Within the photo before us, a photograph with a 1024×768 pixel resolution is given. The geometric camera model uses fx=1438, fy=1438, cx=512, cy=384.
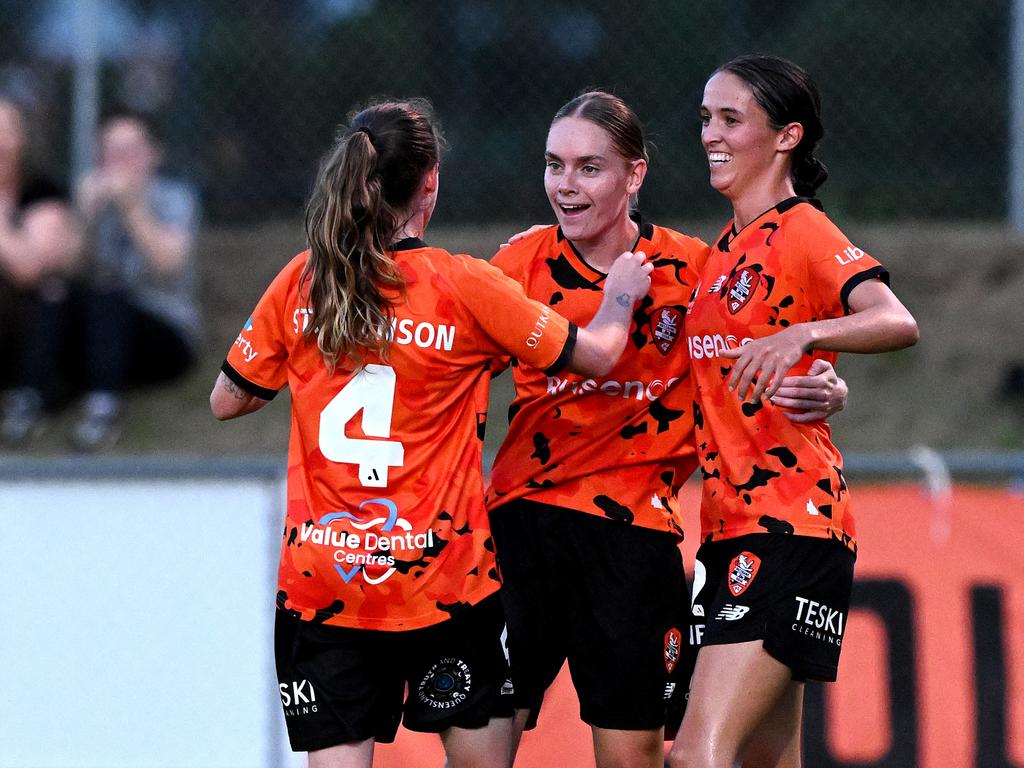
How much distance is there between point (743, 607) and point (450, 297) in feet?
3.66

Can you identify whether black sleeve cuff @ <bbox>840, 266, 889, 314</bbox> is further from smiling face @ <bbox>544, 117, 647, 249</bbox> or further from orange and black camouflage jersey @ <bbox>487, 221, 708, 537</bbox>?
smiling face @ <bbox>544, 117, 647, 249</bbox>

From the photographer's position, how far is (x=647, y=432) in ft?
13.5

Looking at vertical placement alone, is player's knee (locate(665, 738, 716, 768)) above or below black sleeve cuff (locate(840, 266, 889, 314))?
below

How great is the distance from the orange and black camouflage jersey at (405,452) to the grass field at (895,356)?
4270 millimetres

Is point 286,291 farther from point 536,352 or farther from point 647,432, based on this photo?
point 647,432

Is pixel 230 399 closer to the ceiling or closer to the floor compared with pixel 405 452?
closer to the ceiling

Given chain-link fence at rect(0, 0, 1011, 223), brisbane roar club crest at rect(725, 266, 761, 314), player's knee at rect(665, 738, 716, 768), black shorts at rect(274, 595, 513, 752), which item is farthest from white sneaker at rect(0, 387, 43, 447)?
player's knee at rect(665, 738, 716, 768)

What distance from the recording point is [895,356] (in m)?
8.67

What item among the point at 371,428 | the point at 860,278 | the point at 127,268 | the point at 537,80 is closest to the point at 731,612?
the point at 860,278

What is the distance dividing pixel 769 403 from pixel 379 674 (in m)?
1.25

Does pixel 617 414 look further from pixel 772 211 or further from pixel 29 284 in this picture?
pixel 29 284

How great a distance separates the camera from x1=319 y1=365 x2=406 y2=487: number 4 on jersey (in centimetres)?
357

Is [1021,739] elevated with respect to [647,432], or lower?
lower

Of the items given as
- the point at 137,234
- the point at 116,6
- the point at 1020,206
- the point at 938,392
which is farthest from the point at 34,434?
the point at 1020,206
